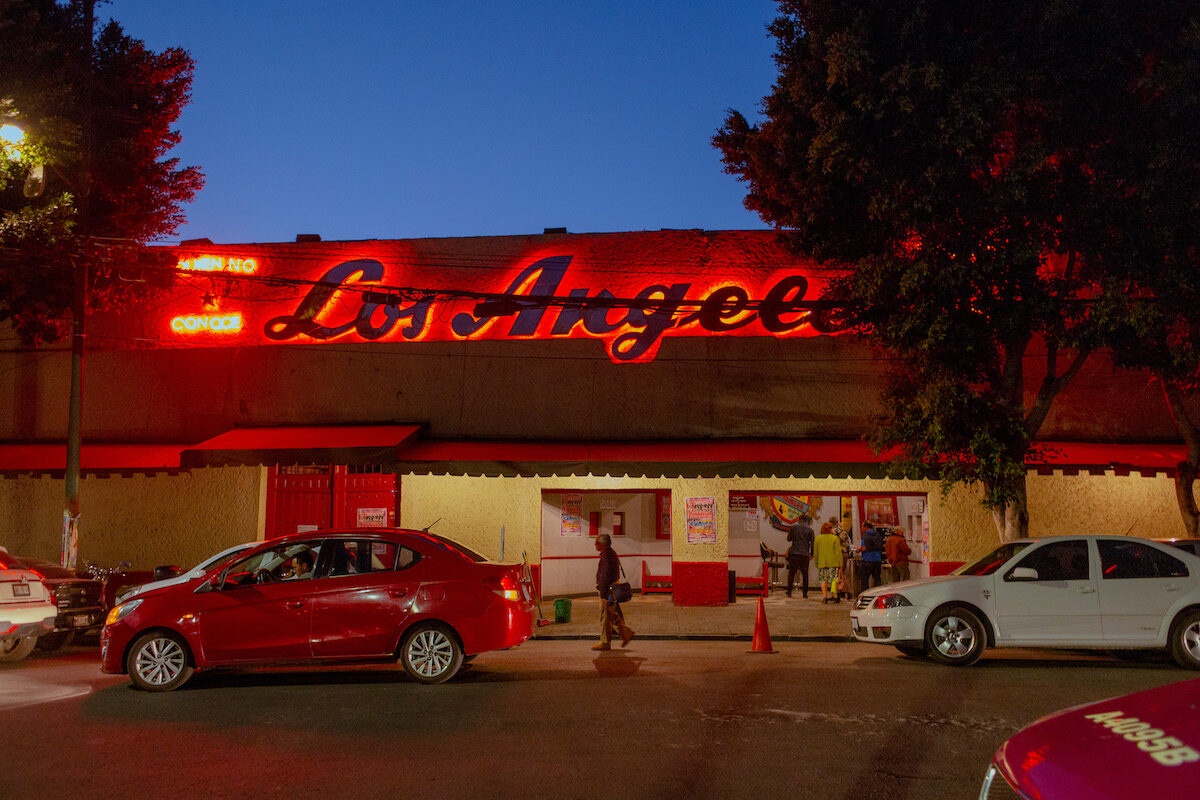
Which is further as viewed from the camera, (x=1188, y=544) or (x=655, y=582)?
(x=655, y=582)

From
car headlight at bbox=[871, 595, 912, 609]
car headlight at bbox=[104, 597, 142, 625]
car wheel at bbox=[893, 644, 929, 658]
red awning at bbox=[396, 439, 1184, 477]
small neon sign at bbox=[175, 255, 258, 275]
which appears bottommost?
car wheel at bbox=[893, 644, 929, 658]

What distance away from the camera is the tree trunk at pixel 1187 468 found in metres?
13.8

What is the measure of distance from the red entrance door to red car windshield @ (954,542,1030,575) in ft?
34.0

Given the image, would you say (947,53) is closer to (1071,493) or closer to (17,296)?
(1071,493)

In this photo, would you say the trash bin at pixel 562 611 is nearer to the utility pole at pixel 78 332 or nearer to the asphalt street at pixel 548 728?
the asphalt street at pixel 548 728

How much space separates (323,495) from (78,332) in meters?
4.98

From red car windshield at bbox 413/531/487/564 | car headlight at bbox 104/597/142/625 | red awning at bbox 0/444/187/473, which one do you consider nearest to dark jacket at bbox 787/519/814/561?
red car windshield at bbox 413/531/487/564

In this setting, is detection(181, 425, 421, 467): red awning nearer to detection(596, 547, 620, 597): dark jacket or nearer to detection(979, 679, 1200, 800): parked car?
detection(596, 547, 620, 597): dark jacket

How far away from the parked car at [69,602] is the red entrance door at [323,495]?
4.30 meters

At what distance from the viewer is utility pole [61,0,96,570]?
14156 mm

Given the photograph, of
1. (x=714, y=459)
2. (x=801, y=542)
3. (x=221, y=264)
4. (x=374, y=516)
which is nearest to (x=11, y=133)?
(x=221, y=264)

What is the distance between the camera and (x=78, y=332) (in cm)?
1467

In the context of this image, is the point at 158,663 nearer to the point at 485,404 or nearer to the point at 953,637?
the point at 953,637

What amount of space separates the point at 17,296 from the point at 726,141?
13.4 meters
